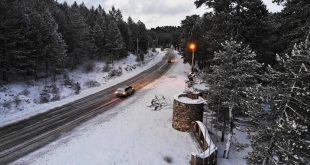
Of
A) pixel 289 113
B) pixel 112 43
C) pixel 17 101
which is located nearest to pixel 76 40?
pixel 112 43

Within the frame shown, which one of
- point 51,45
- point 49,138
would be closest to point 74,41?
point 51,45

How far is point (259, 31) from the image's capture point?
22.0 metres

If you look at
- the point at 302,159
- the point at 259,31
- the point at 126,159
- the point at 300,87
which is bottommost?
the point at 126,159

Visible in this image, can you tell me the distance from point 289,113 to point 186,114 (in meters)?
12.1

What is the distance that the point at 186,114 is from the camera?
23.5 meters

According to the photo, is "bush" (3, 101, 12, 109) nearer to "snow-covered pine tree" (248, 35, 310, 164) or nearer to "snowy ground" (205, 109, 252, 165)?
"snowy ground" (205, 109, 252, 165)

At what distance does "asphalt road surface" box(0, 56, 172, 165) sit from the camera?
19708 mm

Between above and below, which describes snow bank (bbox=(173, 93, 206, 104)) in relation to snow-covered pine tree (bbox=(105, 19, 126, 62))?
below

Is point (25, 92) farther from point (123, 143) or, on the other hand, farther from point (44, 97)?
point (123, 143)

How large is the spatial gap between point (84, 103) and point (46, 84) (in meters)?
10.7

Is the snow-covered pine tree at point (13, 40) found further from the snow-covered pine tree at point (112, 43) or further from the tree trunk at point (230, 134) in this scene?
the snow-covered pine tree at point (112, 43)

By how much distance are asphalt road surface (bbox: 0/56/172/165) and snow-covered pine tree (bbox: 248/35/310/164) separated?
16.0 m

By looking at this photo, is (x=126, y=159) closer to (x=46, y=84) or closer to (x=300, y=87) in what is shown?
(x=300, y=87)

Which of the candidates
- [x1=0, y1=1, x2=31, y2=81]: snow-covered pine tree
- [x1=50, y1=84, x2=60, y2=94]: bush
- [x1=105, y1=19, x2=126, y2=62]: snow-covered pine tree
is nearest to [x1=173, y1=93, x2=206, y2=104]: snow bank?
[x1=50, y1=84, x2=60, y2=94]: bush
